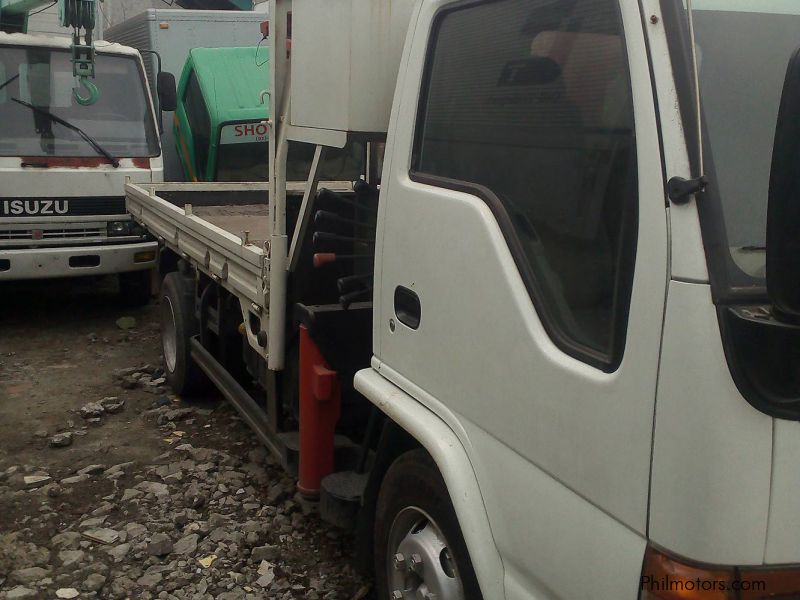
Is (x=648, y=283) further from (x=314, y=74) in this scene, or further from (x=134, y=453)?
(x=134, y=453)

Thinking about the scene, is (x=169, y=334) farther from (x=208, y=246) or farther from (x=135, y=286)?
(x=135, y=286)

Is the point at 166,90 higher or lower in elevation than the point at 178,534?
higher

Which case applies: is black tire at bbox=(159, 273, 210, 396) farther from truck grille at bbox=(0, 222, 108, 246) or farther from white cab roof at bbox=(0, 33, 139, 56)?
white cab roof at bbox=(0, 33, 139, 56)

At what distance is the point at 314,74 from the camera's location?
2738 millimetres

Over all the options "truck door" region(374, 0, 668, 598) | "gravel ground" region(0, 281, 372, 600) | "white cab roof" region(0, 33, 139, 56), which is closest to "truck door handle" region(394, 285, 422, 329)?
"truck door" region(374, 0, 668, 598)

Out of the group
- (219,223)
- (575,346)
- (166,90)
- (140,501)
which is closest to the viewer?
(575,346)

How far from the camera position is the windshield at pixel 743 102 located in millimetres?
1457

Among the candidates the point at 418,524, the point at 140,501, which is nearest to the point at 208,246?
the point at 140,501

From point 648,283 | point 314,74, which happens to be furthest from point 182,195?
point 648,283

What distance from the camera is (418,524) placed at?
237 centimetres

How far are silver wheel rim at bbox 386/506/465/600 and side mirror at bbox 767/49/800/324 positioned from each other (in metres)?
1.17

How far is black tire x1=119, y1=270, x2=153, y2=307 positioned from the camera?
765 cm

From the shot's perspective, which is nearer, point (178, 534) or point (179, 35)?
point (178, 534)

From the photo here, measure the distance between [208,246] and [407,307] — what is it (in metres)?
2.15
